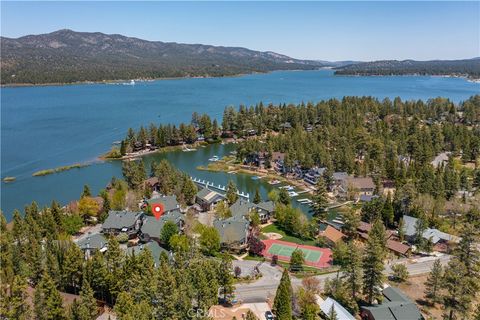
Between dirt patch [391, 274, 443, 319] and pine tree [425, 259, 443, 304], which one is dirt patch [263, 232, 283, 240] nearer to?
dirt patch [391, 274, 443, 319]

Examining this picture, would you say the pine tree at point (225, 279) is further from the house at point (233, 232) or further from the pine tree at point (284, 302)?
the house at point (233, 232)

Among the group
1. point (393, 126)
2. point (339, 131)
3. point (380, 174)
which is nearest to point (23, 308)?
point (380, 174)

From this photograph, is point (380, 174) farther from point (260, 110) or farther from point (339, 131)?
point (260, 110)

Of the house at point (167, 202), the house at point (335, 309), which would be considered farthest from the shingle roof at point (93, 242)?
the house at point (335, 309)

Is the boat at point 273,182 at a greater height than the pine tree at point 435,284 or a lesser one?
greater

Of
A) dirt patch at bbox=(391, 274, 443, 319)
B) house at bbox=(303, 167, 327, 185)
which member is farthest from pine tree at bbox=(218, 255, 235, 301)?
house at bbox=(303, 167, 327, 185)

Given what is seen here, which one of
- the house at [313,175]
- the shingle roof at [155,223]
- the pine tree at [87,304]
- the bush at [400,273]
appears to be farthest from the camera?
the house at [313,175]

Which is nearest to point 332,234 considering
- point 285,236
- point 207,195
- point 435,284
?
point 285,236
